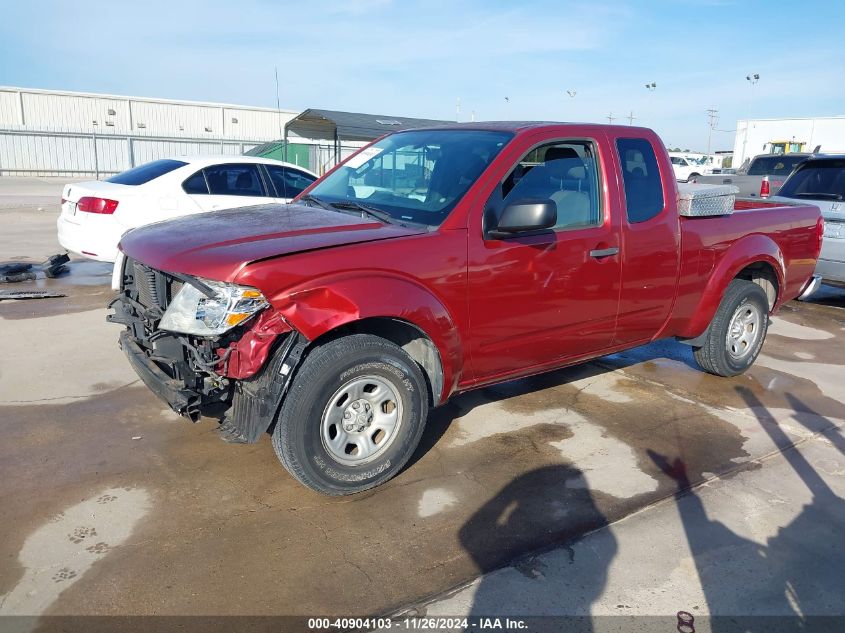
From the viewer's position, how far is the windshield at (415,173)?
395cm

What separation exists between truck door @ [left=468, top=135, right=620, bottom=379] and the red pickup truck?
1 centimetres

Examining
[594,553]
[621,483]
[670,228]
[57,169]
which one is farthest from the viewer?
[57,169]

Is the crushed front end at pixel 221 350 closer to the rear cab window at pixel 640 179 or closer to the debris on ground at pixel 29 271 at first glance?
the rear cab window at pixel 640 179

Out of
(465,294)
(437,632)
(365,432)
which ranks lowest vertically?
(437,632)

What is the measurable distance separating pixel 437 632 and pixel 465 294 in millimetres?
1764

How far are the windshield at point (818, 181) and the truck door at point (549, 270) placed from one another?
221 inches

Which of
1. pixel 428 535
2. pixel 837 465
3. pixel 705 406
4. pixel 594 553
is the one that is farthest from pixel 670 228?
pixel 428 535

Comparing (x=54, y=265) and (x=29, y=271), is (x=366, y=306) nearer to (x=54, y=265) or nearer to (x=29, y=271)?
(x=54, y=265)

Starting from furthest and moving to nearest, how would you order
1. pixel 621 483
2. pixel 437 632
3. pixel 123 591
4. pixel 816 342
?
pixel 816 342
pixel 621 483
pixel 123 591
pixel 437 632

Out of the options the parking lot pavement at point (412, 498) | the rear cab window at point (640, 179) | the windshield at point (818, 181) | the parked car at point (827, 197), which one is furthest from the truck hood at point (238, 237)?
the windshield at point (818, 181)

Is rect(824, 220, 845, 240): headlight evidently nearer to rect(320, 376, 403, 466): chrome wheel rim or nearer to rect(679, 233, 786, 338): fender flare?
rect(679, 233, 786, 338): fender flare

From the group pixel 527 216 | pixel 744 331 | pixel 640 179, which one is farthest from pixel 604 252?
pixel 744 331

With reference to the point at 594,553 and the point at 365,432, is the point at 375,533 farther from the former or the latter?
the point at 594,553

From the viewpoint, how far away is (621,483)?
3.86m
